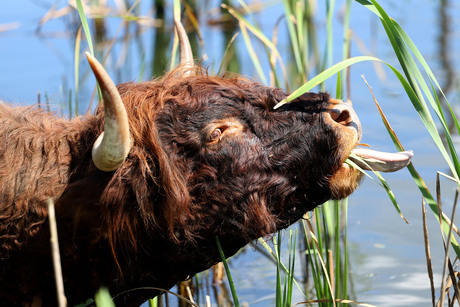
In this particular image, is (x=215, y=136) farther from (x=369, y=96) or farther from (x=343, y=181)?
(x=369, y=96)

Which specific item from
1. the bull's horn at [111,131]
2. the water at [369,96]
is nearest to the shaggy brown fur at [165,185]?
the bull's horn at [111,131]

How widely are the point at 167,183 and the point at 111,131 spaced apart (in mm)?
453

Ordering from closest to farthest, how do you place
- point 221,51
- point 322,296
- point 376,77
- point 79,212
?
1. point 79,212
2. point 322,296
3. point 376,77
4. point 221,51

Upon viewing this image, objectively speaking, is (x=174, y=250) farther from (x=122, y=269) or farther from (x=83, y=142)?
(x=83, y=142)

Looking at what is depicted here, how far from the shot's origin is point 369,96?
928 cm

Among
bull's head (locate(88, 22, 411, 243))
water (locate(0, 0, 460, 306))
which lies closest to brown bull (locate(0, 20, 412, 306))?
bull's head (locate(88, 22, 411, 243))

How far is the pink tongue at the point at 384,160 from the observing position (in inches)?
138

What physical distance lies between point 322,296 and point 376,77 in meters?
6.20

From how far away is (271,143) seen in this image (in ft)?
11.4

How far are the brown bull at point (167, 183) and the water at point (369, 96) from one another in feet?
3.67

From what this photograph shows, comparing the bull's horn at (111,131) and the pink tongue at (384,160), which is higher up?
the bull's horn at (111,131)

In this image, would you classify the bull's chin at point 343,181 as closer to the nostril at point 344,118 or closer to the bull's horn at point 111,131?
the nostril at point 344,118

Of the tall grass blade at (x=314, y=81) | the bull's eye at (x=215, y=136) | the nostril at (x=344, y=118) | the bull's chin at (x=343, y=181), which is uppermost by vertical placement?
the tall grass blade at (x=314, y=81)

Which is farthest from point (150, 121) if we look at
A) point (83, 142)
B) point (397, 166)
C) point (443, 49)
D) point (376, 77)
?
point (443, 49)
